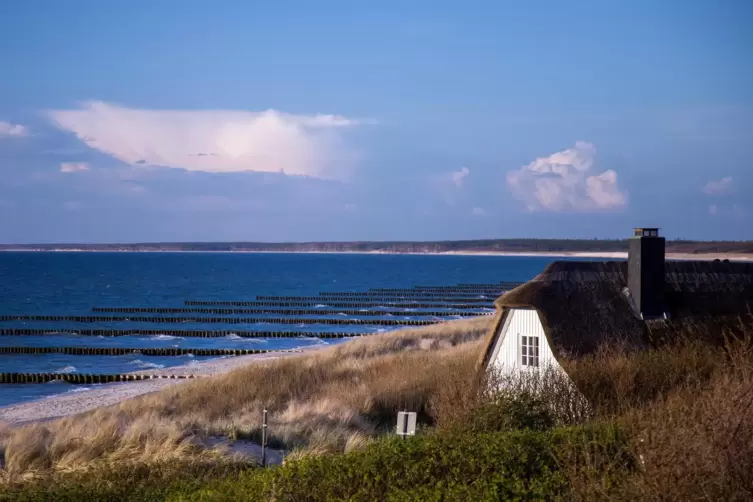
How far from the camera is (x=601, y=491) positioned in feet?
23.6

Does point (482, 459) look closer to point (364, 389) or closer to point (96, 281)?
point (364, 389)

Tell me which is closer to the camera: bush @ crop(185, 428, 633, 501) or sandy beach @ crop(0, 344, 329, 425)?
bush @ crop(185, 428, 633, 501)

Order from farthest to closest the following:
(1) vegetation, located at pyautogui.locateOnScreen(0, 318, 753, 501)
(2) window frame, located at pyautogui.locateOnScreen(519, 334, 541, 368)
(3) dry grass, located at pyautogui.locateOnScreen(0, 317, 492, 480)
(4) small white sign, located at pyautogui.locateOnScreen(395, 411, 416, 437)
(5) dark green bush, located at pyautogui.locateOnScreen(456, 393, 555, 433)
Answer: (2) window frame, located at pyautogui.locateOnScreen(519, 334, 541, 368) < (3) dry grass, located at pyautogui.locateOnScreen(0, 317, 492, 480) < (5) dark green bush, located at pyautogui.locateOnScreen(456, 393, 555, 433) < (4) small white sign, located at pyautogui.locateOnScreen(395, 411, 416, 437) < (1) vegetation, located at pyautogui.locateOnScreen(0, 318, 753, 501)

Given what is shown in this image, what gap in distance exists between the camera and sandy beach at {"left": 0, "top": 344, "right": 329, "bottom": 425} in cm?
2763

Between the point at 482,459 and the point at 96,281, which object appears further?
the point at 96,281

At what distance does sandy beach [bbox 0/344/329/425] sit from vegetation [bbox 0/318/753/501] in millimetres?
4957

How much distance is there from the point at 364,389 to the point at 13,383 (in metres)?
22.0

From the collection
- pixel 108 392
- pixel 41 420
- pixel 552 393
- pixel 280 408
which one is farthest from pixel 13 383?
pixel 552 393

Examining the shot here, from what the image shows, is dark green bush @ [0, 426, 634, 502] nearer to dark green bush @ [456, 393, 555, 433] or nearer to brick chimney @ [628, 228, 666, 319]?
dark green bush @ [456, 393, 555, 433]

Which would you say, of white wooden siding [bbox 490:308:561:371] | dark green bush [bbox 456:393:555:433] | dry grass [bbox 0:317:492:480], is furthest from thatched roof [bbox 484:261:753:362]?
dark green bush [bbox 456:393:555:433]

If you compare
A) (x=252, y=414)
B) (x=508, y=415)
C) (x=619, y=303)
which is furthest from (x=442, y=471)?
(x=619, y=303)

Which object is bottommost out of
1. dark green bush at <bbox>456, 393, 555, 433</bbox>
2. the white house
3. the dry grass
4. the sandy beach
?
the sandy beach

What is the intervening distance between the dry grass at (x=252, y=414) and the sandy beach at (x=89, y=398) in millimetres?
4584

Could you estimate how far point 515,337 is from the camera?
19500 mm
